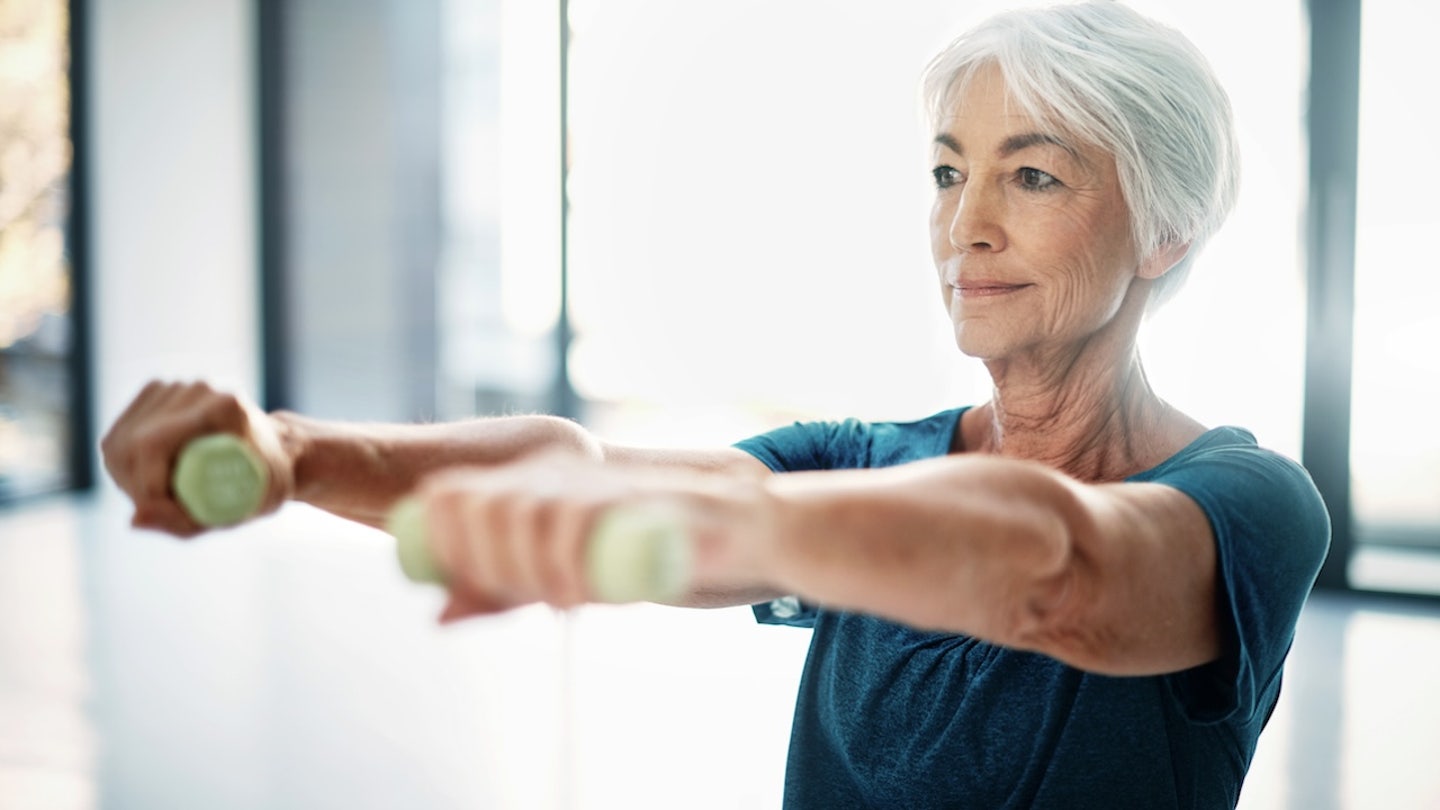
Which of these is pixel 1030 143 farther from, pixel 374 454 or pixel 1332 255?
pixel 1332 255

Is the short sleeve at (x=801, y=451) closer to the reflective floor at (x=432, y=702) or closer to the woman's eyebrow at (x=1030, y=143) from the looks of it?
the woman's eyebrow at (x=1030, y=143)

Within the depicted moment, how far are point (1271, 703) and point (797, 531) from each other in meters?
0.68

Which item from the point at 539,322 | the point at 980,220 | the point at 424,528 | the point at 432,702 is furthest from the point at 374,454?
Result: the point at 539,322

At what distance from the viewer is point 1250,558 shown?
0.83 m

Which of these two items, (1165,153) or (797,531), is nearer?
(797,531)

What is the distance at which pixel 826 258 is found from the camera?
5.45 metres

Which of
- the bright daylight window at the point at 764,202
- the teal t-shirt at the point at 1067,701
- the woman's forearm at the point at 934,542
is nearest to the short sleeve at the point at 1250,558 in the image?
the teal t-shirt at the point at 1067,701

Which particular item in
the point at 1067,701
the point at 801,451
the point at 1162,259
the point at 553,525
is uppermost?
the point at 1162,259

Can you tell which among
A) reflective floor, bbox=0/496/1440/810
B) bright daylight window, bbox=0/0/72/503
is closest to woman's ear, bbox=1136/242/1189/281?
reflective floor, bbox=0/496/1440/810

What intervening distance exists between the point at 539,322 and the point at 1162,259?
4237mm

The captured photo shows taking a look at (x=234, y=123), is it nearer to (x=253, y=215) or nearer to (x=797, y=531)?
(x=253, y=215)

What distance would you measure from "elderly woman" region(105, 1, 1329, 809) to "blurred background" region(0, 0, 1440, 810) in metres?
1.56

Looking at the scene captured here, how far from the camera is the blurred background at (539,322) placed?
2941mm

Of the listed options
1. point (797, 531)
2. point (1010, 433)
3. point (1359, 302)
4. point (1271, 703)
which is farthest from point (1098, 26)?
point (1359, 302)
